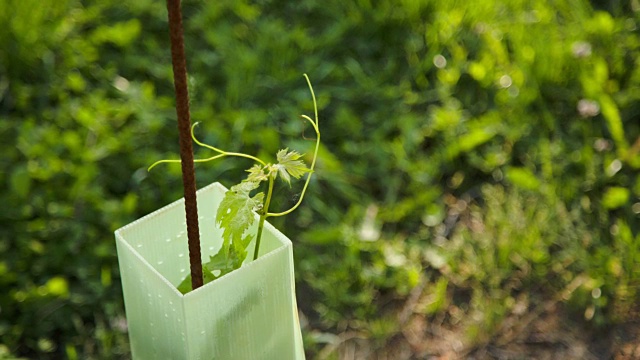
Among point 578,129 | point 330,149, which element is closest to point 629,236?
point 578,129

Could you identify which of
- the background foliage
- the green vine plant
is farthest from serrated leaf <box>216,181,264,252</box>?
the background foliage

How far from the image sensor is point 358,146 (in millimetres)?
2326

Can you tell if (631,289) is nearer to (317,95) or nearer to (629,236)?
(629,236)

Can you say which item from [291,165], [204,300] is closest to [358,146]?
[291,165]

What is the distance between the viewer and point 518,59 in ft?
7.97

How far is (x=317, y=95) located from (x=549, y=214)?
0.77 m

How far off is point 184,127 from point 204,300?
0.20 metres

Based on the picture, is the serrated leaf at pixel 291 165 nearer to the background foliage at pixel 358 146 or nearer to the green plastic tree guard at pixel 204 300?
the green plastic tree guard at pixel 204 300

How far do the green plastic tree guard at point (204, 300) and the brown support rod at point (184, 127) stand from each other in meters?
0.05

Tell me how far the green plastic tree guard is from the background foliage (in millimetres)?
888

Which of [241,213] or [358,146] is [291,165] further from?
[358,146]

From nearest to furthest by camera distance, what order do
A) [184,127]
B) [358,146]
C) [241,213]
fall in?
[184,127] < [241,213] < [358,146]

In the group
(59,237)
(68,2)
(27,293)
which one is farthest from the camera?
(68,2)

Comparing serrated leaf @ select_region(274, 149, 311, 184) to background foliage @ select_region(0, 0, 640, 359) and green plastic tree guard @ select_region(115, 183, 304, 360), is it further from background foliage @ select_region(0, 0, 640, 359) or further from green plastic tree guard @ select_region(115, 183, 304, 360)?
background foliage @ select_region(0, 0, 640, 359)
